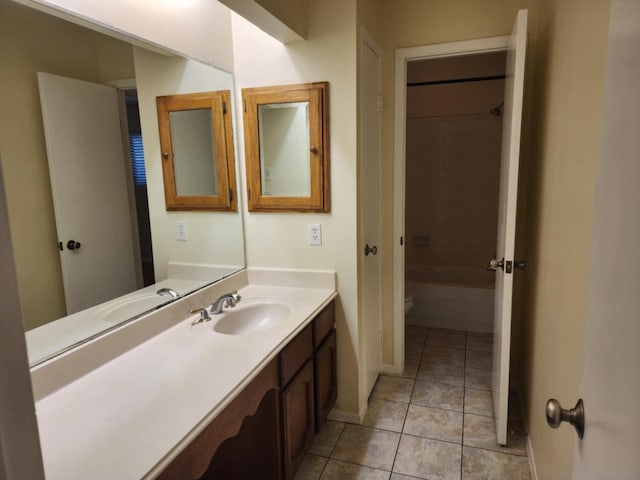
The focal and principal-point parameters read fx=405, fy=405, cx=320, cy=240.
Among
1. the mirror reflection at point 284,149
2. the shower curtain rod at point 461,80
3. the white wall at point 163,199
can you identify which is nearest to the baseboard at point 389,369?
the white wall at point 163,199

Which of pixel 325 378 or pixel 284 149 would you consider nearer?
pixel 325 378

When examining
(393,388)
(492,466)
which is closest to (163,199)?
(393,388)

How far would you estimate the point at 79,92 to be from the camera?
1314 millimetres

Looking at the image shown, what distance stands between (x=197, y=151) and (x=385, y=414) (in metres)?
1.80

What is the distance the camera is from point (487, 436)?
7.04 feet

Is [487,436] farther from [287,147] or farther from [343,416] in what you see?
[287,147]

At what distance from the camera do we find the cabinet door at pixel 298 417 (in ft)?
5.34

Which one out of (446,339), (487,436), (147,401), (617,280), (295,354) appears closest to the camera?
(617,280)

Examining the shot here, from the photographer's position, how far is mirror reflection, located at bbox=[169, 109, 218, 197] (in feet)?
6.18

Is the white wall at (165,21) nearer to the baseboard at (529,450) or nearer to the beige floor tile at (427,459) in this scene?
the beige floor tile at (427,459)

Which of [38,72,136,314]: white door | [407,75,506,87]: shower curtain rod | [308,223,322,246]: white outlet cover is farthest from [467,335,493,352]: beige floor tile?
[38,72,136,314]: white door

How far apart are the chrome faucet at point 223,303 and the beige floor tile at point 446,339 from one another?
6.47ft

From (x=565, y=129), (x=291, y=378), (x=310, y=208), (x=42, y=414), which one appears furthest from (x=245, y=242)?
(x=565, y=129)

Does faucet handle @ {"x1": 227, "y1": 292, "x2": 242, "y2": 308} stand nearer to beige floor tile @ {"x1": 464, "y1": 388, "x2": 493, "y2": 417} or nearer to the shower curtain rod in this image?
beige floor tile @ {"x1": 464, "y1": 388, "x2": 493, "y2": 417}
